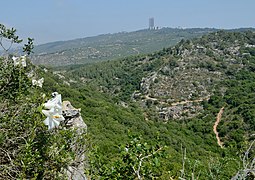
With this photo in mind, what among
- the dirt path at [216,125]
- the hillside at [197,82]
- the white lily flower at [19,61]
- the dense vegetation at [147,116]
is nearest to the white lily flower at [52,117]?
the dense vegetation at [147,116]

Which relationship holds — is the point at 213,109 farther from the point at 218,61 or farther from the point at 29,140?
the point at 29,140

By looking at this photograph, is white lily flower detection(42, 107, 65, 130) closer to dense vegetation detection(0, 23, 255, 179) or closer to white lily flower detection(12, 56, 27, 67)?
dense vegetation detection(0, 23, 255, 179)

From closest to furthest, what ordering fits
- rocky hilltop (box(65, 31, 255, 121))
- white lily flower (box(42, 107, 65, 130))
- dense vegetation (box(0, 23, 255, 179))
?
white lily flower (box(42, 107, 65, 130))
dense vegetation (box(0, 23, 255, 179))
rocky hilltop (box(65, 31, 255, 121))

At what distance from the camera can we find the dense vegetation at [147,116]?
3648 millimetres

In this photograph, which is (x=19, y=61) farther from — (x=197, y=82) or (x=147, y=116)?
(x=197, y=82)

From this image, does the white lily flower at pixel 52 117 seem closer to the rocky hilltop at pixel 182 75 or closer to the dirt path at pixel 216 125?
the dirt path at pixel 216 125

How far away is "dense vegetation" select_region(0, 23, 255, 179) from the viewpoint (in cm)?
365

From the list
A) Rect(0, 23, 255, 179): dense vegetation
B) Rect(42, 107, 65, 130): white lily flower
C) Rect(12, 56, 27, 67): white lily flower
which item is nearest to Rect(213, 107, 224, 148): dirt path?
Rect(0, 23, 255, 179): dense vegetation

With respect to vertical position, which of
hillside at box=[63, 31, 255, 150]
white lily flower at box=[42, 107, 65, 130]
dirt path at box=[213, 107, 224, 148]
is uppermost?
white lily flower at box=[42, 107, 65, 130]

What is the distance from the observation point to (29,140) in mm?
3492

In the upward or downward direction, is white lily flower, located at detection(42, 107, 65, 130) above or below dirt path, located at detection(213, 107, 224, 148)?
above

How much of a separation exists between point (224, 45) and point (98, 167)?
55.3m

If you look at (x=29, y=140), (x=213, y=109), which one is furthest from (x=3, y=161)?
(x=213, y=109)

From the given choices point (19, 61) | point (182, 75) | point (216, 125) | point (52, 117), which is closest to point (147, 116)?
point (216, 125)
